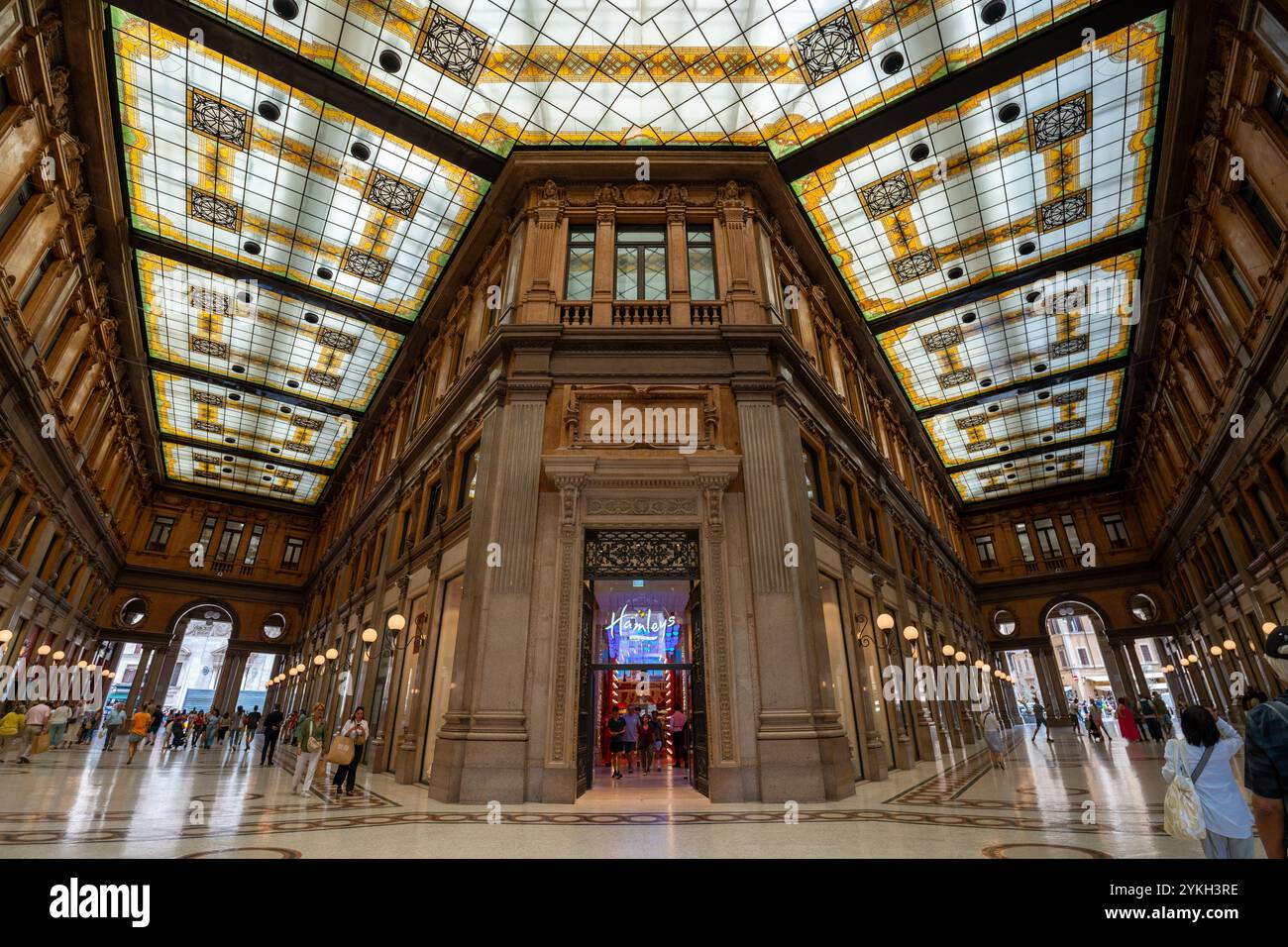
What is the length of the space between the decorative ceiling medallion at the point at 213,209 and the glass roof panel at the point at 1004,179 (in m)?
13.5

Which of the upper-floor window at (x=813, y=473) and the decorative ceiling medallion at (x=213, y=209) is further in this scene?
the decorative ceiling medallion at (x=213, y=209)

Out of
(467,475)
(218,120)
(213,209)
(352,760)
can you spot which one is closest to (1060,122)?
(467,475)

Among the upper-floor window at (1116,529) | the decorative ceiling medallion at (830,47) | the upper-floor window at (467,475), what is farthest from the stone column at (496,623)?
the upper-floor window at (1116,529)

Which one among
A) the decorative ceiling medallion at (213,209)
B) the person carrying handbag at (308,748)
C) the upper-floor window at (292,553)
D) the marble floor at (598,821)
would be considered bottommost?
the marble floor at (598,821)

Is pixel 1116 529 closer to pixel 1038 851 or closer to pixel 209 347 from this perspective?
pixel 1038 851

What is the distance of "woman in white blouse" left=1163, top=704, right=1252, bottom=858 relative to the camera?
2885 mm

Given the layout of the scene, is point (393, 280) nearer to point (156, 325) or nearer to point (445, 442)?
point (445, 442)

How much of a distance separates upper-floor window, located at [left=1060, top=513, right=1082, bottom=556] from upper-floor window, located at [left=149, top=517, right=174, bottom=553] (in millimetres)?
43839

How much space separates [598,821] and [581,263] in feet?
32.2

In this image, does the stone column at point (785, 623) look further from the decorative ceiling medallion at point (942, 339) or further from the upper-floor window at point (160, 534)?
the upper-floor window at point (160, 534)

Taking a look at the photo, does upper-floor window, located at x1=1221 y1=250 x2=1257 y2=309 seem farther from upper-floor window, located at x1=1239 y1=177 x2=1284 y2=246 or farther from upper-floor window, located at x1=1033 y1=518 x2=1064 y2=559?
upper-floor window, located at x1=1033 y1=518 x2=1064 y2=559

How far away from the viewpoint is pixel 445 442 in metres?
12.6

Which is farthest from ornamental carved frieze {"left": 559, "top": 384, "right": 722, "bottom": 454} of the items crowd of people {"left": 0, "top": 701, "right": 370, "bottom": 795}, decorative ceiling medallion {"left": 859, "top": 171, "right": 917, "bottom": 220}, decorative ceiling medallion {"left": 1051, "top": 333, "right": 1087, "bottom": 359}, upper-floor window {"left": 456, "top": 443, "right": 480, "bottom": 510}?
decorative ceiling medallion {"left": 1051, "top": 333, "right": 1087, "bottom": 359}

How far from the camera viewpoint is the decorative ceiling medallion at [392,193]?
13.1m
